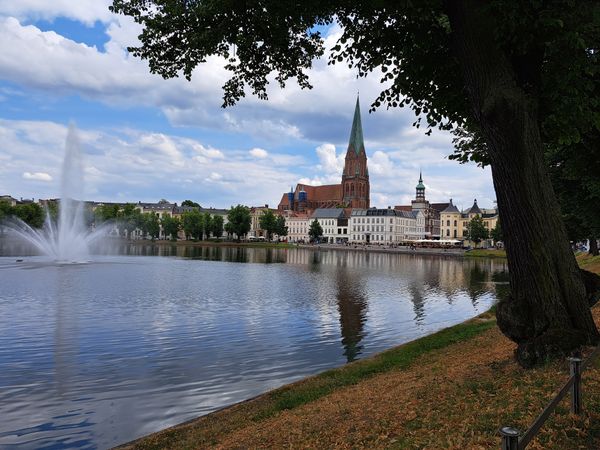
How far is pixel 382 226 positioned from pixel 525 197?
167159 mm

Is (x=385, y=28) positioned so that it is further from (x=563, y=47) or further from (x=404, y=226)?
(x=404, y=226)

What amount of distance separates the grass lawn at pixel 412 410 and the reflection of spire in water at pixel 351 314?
457 cm

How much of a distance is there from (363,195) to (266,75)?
18506cm

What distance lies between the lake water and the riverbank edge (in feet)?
2.81

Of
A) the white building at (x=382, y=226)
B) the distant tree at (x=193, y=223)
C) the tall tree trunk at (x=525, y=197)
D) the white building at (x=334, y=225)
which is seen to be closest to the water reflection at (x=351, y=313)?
the tall tree trunk at (x=525, y=197)

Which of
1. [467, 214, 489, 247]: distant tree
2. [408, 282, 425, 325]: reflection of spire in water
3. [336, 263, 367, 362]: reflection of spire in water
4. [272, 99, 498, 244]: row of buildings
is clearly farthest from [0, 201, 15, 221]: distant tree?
[467, 214, 489, 247]: distant tree

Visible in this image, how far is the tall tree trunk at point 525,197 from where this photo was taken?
29.1 ft

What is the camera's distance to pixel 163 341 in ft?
65.8

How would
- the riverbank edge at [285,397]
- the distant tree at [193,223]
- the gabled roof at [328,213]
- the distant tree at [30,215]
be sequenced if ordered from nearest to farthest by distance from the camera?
the riverbank edge at [285,397]
the distant tree at [30,215]
the distant tree at [193,223]
the gabled roof at [328,213]

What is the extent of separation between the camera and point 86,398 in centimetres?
1330

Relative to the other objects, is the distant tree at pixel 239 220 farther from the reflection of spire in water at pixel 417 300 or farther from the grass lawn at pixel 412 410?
the grass lawn at pixel 412 410

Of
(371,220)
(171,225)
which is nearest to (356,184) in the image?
(371,220)

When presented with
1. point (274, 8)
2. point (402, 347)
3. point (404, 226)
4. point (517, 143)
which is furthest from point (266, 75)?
point (404, 226)

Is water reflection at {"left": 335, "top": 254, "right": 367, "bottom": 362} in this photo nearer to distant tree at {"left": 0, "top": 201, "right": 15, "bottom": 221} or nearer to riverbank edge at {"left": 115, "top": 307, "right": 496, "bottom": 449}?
riverbank edge at {"left": 115, "top": 307, "right": 496, "bottom": 449}
